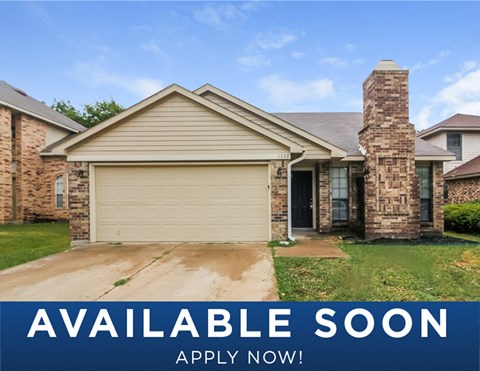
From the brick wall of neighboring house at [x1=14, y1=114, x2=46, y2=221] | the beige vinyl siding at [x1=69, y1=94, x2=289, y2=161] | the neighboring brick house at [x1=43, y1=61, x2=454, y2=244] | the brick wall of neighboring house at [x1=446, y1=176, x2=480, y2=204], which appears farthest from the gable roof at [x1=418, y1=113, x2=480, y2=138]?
the brick wall of neighboring house at [x1=14, y1=114, x2=46, y2=221]

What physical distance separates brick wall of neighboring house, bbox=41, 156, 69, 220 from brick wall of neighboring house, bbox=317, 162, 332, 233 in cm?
1370

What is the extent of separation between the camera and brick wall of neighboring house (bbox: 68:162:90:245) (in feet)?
25.0

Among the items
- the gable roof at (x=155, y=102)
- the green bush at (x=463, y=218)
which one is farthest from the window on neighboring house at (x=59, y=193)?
the green bush at (x=463, y=218)

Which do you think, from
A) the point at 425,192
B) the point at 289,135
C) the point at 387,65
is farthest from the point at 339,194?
the point at 387,65

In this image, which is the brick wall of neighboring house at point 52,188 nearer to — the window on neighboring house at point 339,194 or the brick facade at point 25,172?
the brick facade at point 25,172

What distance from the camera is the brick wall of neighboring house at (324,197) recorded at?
373 inches

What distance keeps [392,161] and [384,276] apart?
480 centimetres

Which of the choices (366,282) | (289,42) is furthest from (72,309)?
(289,42)

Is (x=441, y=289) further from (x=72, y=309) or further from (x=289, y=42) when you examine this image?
(x=289, y=42)

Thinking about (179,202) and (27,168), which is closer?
(179,202)

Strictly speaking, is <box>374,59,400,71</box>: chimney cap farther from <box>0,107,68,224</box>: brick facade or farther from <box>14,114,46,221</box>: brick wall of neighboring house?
<box>14,114,46,221</box>: brick wall of neighboring house

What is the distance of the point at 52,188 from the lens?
15344mm

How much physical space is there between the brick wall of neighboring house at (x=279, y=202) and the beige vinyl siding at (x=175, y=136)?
0.82 m

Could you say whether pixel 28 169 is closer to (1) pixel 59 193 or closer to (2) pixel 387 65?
(1) pixel 59 193
